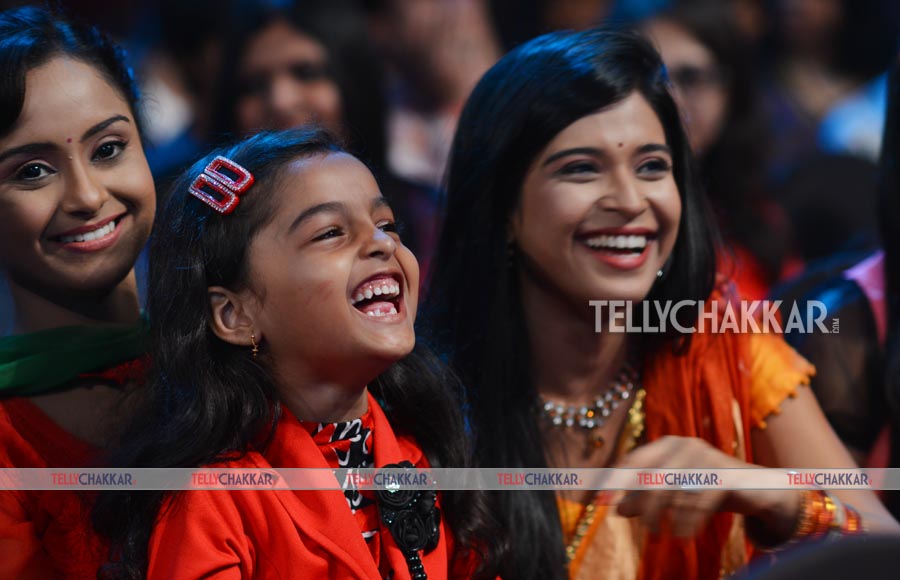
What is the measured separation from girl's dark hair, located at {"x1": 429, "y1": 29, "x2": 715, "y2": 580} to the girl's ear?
0.48 m

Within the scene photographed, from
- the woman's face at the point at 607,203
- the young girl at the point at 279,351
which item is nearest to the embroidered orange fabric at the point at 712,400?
the woman's face at the point at 607,203

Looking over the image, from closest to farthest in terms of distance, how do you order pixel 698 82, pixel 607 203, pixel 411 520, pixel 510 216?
pixel 411 520
pixel 607 203
pixel 510 216
pixel 698 82

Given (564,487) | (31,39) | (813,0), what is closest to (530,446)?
(564,487)

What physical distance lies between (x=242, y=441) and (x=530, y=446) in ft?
1.92

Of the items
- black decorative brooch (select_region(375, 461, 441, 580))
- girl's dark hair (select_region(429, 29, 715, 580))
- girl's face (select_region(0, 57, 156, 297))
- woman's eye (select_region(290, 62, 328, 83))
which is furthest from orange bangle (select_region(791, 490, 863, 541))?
woman's eye (select_region(290, 62, 328, 83))

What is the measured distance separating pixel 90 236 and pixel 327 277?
44 cm

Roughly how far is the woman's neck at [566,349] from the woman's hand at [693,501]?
1.30ft

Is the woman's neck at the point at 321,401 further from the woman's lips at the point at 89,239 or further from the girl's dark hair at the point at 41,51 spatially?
the girl's dark hair at the point at 41,51

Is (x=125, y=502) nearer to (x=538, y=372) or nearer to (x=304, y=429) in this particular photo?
(x=304, y=429)

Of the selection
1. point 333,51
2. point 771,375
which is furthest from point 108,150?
point 333,51

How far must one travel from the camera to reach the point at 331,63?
10.9 feet

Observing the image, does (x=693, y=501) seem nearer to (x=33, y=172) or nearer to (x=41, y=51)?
(x=33, y=172)

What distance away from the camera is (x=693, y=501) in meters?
1.64

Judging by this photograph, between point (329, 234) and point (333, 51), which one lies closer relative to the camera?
point (329, 234)
